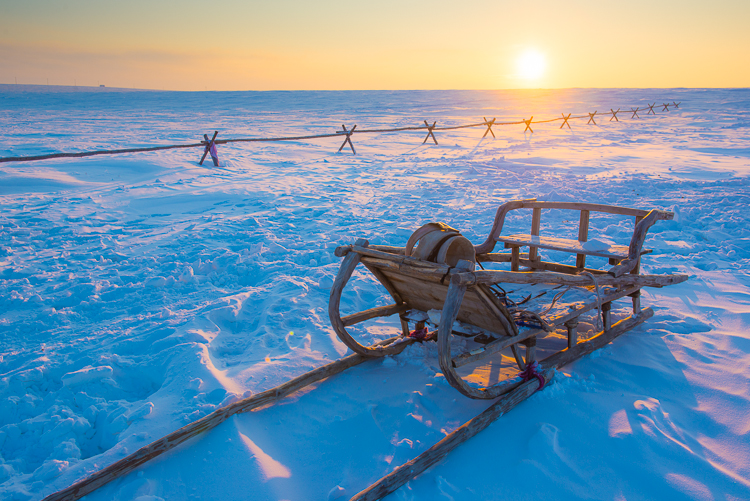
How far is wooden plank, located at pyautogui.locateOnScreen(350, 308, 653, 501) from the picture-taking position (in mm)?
2123

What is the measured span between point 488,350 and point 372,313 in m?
0.98

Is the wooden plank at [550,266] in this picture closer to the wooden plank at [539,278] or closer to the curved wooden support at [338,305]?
the wooden plank at [539,278]

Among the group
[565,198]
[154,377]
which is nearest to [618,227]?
[565,198]

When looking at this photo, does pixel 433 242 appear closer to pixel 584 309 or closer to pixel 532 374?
pixel 532 374

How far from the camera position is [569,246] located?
159 inches

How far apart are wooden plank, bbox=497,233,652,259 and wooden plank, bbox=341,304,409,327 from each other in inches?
51.1

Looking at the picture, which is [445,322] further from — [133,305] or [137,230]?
[137,230]

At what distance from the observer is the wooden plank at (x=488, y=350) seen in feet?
8.47

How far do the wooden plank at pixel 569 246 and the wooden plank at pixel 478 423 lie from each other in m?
0.60

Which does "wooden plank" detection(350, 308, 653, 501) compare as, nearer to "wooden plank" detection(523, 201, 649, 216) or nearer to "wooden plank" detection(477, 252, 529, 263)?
"wooden plank" detection(523, 201, 649, 216)

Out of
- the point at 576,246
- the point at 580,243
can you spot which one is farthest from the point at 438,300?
the point at 580,243

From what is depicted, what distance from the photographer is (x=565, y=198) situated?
8.34m

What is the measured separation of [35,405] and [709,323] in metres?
5.02

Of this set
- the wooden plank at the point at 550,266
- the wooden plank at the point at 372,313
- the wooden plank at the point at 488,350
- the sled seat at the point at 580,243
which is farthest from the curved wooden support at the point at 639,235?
the wooden plank at the point at 372,313
